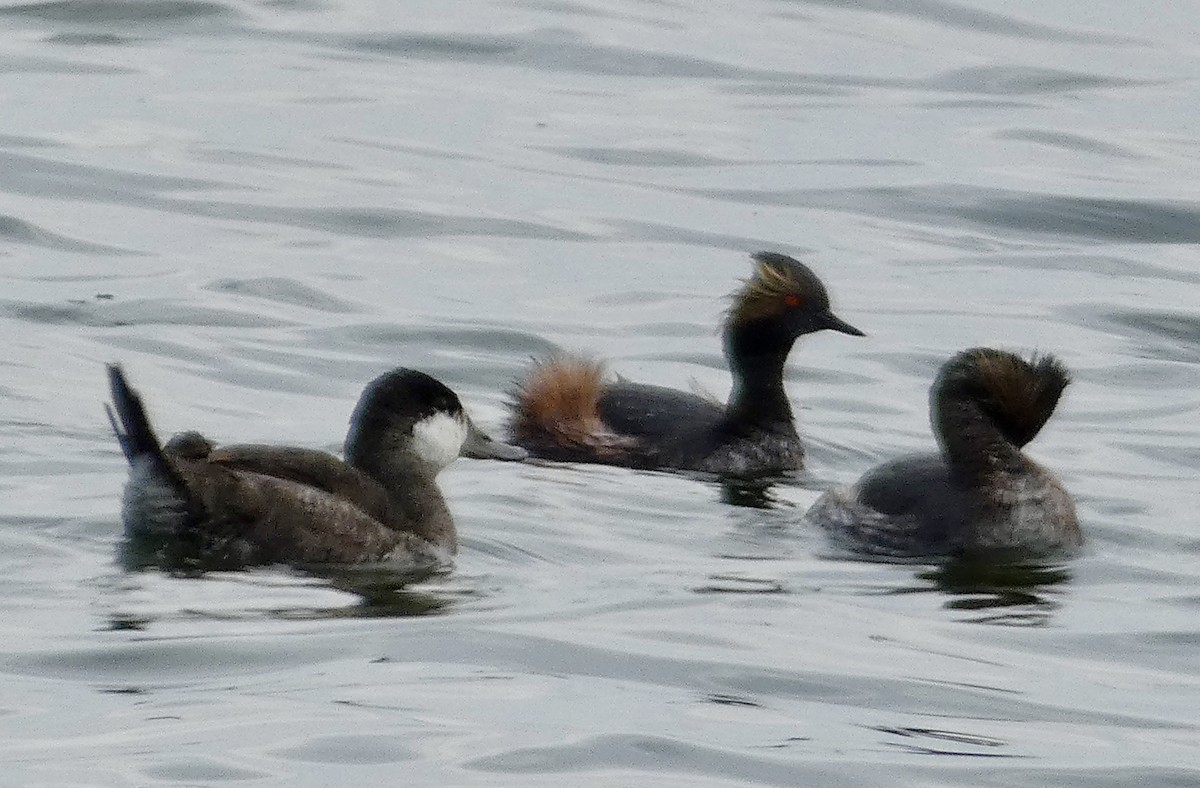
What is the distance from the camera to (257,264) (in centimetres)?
1850

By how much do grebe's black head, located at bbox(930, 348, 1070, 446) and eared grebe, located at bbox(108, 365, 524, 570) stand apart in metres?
2.09

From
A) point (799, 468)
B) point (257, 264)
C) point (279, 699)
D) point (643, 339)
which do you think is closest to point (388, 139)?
point (257, 264)

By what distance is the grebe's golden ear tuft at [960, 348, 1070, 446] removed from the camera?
12.1 meters

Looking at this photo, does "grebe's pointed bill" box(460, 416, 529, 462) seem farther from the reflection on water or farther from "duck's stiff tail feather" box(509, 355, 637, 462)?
"duck's stiff tail feather" box(509, 355, 637, 462)

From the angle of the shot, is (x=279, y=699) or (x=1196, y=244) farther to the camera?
(x=1196, y=244)

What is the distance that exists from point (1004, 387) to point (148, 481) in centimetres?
377

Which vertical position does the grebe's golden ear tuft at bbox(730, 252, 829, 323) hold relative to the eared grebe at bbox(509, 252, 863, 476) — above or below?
above

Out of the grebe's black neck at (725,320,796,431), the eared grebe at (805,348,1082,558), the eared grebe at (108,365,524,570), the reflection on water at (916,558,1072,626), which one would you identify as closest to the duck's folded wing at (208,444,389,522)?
the eared grebe at (108,365,524,570)

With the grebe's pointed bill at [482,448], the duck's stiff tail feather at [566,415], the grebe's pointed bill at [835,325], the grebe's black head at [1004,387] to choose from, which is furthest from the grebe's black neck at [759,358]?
the grebe's pointed bill at [482,448]

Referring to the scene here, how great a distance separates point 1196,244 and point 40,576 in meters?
12.5

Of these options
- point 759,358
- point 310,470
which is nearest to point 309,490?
point 310,470

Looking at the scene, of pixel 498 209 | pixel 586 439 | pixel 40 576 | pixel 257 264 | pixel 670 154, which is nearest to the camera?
pixel 40 576

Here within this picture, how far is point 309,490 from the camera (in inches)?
414

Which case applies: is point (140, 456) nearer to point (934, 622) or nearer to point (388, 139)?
point (934, 622)
